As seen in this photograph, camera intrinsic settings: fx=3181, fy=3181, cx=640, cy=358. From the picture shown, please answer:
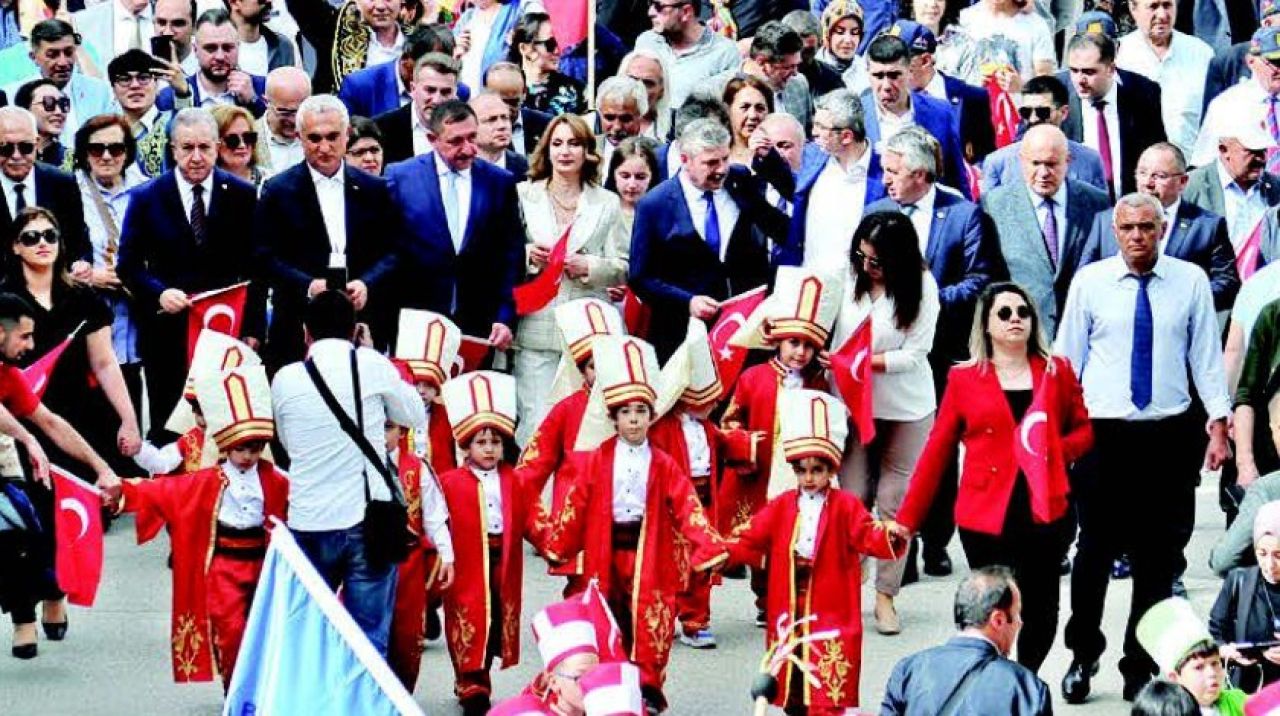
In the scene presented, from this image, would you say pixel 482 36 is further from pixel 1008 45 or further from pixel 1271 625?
pixel 1271 625

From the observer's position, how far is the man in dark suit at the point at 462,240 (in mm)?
15828

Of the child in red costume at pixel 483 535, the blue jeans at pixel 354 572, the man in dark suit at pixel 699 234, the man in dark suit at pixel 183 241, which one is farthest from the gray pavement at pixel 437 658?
the man in dark suit at pixel 699 234

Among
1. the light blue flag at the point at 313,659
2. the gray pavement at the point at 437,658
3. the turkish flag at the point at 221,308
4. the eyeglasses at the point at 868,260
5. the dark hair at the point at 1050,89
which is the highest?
the dark hair at the point at 1050,89

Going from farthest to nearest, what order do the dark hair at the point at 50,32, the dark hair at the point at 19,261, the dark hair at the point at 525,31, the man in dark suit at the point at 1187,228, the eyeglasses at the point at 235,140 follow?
the dark hair at the point at 525,31 < the dark hair at the point at 50,32 < the eyeglasses at the point at 235,140 < the man in dark suit at the point at 1187,228 < the dark hair at the point at 19,261

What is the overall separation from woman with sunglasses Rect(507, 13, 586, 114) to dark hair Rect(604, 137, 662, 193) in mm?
1908

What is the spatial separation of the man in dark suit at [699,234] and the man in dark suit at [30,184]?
9.37 ft

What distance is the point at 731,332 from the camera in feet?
50.5

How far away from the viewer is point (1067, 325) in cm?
1402

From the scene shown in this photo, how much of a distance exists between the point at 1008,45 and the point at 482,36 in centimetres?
327

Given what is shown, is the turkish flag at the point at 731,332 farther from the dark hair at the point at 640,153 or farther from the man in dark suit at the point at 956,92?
the man in dark suit at the point at 956,92

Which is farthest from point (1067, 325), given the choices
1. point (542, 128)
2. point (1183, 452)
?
point (542, 128)

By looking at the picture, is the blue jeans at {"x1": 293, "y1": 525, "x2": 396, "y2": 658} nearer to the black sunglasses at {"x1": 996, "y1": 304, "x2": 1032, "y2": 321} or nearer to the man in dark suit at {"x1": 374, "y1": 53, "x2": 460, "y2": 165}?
the black sunglasses at {"x1": 996, "y1": 304, "x2": 1032, "y2": 321}

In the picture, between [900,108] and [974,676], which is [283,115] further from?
[974,676]

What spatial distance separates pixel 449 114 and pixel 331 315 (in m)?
3.37
